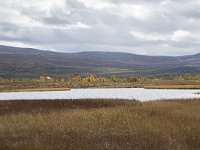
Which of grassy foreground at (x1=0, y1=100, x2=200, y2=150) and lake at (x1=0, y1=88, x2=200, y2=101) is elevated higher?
grassy foreground at (x1=0, y1=100, x2=200, y2=150)

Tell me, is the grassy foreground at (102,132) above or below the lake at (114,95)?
above

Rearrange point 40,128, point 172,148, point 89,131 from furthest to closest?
point 40,128 → point 89,131 → point 172,148

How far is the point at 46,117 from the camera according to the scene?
88.7 ft

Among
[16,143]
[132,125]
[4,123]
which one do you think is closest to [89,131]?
[132,125]

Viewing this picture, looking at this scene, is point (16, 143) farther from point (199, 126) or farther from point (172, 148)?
point (199, 126)

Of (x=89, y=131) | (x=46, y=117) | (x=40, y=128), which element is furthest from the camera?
(x=46, y=117)

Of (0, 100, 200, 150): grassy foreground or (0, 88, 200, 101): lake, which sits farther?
(0, 88, 200, 101): lake

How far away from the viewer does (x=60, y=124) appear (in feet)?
76.8

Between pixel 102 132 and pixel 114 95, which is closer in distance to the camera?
pixel 102 132

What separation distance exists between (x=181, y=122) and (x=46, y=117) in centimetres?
886

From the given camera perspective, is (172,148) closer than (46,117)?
Yes

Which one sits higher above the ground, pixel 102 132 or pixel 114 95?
pixel 102 132

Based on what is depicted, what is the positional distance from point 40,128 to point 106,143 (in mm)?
5805

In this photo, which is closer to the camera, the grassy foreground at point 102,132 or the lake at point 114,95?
the grassy foreground at point 102,132
